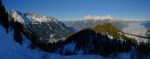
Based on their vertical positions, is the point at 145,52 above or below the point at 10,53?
below

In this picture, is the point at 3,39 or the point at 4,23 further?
the point at 4,23

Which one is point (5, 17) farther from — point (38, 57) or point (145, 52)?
point (145, 52)

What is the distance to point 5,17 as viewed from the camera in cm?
13712

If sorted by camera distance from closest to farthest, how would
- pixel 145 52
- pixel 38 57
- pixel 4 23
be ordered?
pixel 38 57
pixel 4 23
pixel 145 52

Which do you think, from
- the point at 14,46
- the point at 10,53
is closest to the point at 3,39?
the point at 14,46

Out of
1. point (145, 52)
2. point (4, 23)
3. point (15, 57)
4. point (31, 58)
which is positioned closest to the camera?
point (15, 57)

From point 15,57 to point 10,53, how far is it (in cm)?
254

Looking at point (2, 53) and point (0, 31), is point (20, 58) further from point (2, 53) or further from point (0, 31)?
point (0, 31)

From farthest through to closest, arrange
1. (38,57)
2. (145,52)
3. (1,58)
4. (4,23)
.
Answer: (145,52) < (4,23) < (38,57) < (1,58)

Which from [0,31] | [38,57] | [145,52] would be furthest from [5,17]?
[145,52]

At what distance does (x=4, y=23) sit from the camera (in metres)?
131

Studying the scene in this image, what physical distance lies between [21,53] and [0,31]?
14770 millimetres

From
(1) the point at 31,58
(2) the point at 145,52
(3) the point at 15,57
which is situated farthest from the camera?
(2) the point at 145,52

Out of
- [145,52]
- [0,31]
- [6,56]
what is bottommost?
[145,52]
